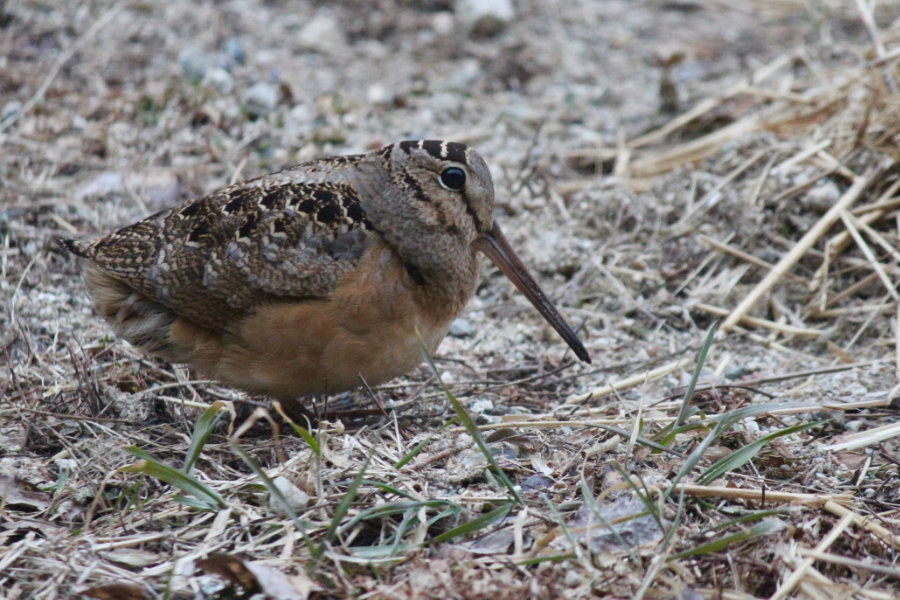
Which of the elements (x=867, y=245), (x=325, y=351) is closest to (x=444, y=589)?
(x=325, y=351)

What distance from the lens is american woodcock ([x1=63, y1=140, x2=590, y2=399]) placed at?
334 centimetres

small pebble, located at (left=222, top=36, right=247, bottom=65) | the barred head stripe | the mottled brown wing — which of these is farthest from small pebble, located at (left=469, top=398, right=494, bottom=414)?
small pebble, located at (left=222, top=36, right=247, bottom=65)

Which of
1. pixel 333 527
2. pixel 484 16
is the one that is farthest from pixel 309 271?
pixel 484 16

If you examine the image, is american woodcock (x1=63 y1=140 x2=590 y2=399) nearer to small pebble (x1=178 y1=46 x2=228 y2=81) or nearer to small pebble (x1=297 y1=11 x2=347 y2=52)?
small pebble (x1=178 y1=46 x2=228 y2=81)

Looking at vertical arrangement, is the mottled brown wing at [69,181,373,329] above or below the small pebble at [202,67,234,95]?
above

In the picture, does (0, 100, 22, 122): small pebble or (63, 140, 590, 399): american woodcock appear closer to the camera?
(63, 140, 590, 399): american woodcock

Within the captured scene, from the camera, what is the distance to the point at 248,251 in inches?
133

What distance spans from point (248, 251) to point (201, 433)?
74 cm

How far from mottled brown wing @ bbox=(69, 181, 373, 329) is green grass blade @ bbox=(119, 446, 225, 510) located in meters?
0.75

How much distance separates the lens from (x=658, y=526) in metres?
2.70

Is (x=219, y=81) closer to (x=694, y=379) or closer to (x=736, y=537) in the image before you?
(x=694, y=379)

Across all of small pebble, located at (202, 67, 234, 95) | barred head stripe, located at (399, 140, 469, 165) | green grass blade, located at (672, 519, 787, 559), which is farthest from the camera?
small pebble, located at (202, 67, 234, 95)

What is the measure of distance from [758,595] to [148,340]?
214 centimetres

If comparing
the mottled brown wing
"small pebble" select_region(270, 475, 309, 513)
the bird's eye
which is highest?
the bird's eye
